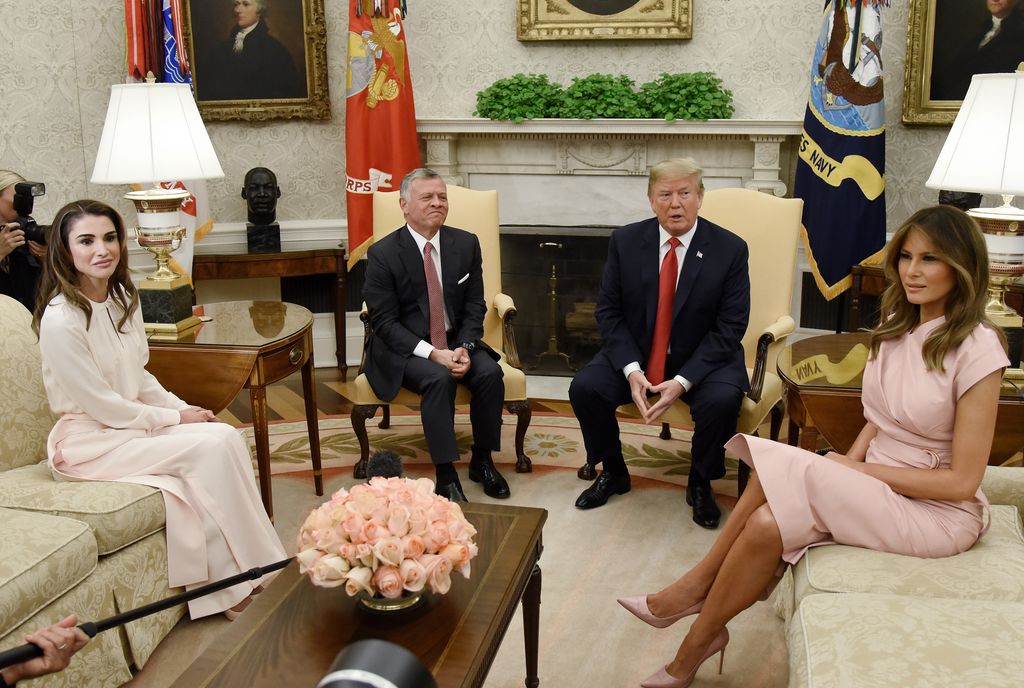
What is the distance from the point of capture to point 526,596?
2.63 meters

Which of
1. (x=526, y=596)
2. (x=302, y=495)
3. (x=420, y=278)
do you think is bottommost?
(x=302, y=495)

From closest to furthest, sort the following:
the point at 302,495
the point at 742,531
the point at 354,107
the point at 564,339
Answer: the point at 742,531 < the point at 302,495 < the point at 354,107 < the point at 564,339

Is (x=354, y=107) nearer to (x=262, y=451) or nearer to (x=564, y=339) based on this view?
(x=564, y=339)

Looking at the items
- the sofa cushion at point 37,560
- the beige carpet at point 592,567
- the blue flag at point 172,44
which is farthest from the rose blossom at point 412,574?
the blue flag at point 172,44

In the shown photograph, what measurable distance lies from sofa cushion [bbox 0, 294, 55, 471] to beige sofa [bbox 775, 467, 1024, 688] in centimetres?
246

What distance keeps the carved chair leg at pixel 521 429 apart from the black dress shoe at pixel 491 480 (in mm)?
195

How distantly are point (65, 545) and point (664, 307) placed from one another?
240 cm

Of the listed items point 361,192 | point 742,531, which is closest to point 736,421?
point 742,531

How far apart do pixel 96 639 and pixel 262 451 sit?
1.05m

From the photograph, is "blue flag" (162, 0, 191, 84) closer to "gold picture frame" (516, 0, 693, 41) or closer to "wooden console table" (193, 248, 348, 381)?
"wooden console table" (193, 248, 348, 381)

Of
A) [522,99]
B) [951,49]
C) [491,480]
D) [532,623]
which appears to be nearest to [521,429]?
[491,480]

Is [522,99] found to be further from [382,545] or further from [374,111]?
[382,545]

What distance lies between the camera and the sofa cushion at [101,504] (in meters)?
2.76

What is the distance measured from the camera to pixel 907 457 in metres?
2.53
